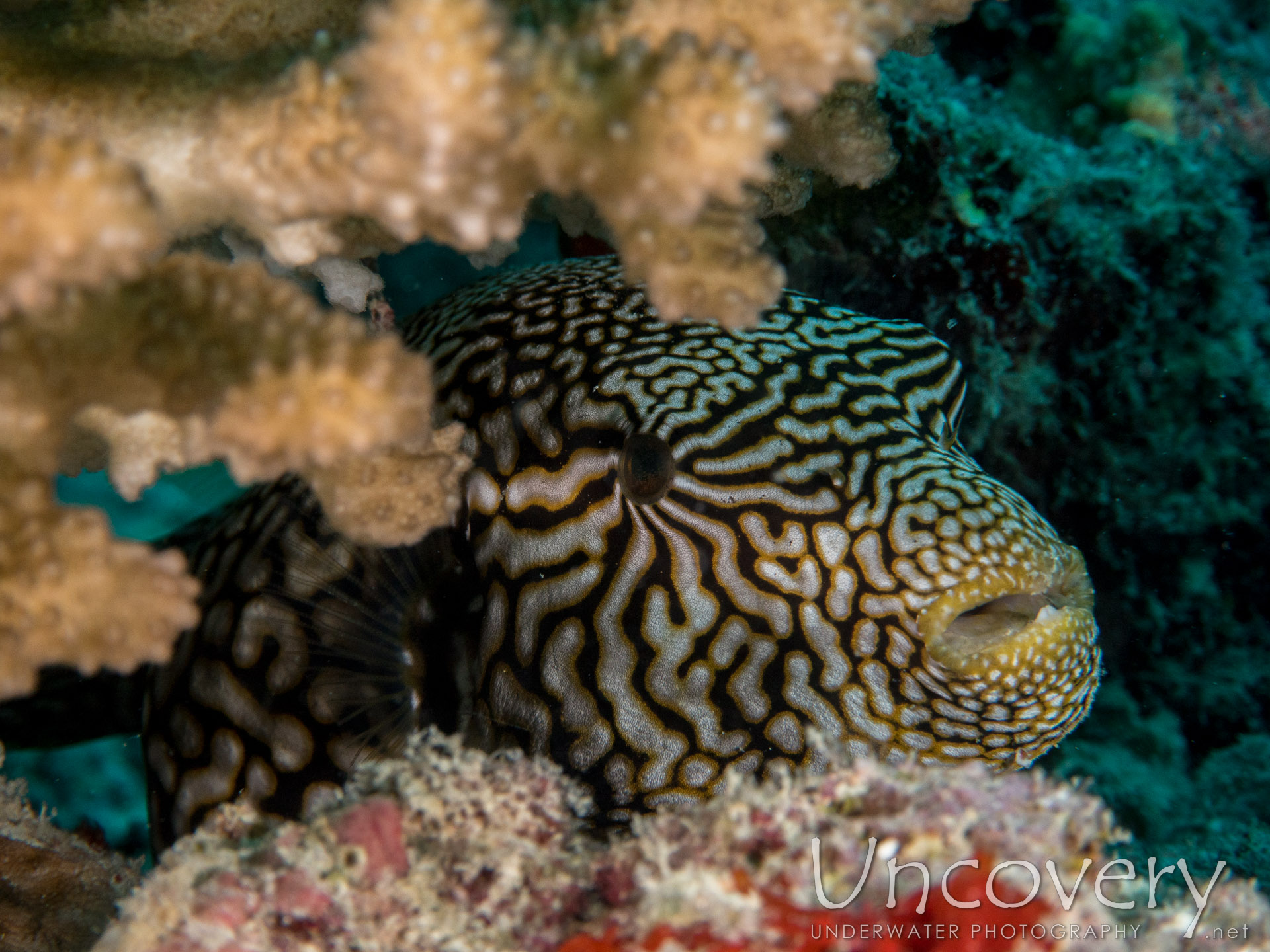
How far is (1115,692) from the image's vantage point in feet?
18.5

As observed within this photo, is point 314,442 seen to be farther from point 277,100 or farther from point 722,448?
point 722,448

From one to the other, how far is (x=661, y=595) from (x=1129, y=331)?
400 centimetres

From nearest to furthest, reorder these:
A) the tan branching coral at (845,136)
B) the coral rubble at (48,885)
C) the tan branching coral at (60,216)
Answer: the tan branching coral at (60,216)
the coral rubble at (48,885)
the tan branching coral at (845,136)

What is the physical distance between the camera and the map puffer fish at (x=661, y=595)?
2.43 m

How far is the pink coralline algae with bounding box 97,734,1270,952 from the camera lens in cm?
141

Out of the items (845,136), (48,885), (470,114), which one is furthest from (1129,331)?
(48,885)

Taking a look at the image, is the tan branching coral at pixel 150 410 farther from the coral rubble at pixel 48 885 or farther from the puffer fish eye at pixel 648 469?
the coral rubble at pixel 48 885

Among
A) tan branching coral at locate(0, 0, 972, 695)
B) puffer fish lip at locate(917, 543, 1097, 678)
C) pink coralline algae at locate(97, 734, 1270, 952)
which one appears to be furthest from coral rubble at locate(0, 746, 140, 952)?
puffer fish lip at locate(917, 543, 1097, 678)

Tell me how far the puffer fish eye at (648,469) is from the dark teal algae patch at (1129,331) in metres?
2.68

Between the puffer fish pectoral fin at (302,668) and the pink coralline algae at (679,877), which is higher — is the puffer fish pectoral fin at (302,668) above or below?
below

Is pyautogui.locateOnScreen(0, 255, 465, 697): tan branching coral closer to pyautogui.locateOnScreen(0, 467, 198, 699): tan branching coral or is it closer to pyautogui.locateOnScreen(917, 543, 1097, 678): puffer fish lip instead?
pyautogui.locateOnScreen(0, 467, 198, 699): tan branching coral

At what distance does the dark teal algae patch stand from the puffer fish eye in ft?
8.80

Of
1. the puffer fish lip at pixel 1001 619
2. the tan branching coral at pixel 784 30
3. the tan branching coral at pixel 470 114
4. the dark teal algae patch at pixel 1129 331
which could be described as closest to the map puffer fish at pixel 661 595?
the puffer fish lip at pixel 1001 619

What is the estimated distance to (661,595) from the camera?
251 centimetres
